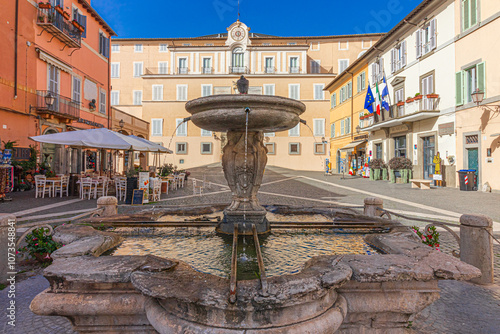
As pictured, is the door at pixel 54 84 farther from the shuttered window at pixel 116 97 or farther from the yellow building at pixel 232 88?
the shuttered window at pixel 116 97

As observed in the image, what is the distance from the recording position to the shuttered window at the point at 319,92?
36.2 m

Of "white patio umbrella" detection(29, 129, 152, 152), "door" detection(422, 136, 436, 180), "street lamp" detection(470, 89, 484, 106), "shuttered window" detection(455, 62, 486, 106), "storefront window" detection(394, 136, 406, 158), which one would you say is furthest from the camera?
"storefront window" detection(394, 136, 406, 158)

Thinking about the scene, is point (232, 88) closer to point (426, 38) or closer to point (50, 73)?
point (426, 38)

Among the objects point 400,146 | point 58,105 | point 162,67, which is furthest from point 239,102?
point 162,67

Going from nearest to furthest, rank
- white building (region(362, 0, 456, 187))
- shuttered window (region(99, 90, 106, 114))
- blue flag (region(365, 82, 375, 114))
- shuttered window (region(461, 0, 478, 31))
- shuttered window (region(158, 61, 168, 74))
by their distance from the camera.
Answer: shuttered window (region(461, 0, 478, 31))
white building (region(362, 0, 456, 187))
shuttered window (region(99, 90, 106, 114))
blue flag (region(365, 82, 375, 114))
shuttered window (region(158, 61, 168, 74))

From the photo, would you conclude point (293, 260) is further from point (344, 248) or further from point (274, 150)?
point (274, 150)

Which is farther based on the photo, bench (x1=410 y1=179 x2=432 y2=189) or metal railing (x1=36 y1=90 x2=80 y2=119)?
metal railing (x1=36 y1=90 x2=80 y2=119)

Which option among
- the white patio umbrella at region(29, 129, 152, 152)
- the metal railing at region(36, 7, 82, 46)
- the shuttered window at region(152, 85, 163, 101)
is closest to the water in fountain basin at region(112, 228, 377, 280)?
the white patio umbrella at region(29, 129, 152, 152)

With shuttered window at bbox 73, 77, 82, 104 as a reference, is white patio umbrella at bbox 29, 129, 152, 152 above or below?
below

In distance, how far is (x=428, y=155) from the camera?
59.6ft

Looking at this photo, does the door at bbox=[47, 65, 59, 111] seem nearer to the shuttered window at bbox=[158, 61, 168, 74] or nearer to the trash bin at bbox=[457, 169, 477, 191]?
the trash bin at bbox=[457, 169, 477, 191]

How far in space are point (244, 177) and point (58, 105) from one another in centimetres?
1598

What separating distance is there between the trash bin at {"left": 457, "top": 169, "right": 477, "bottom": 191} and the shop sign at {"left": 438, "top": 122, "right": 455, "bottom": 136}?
2.81 meters

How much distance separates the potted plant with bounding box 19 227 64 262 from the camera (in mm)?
3815
